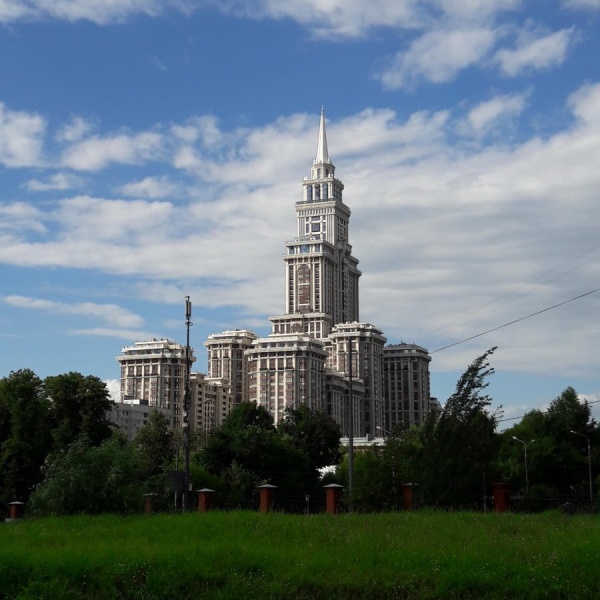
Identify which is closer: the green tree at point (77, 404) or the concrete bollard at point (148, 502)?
the concrete bollard at point (148, 502)

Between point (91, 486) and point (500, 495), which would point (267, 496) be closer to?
point (91, 486)

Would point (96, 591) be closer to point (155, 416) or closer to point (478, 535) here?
point (478, 535)

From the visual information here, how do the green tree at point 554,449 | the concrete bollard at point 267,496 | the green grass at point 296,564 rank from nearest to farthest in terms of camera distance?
the green grass at point 296,564, the concrete bollard at point 267,496, the green tree at point 554,449

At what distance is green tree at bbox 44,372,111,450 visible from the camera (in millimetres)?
56781

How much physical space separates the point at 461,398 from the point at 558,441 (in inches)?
1740

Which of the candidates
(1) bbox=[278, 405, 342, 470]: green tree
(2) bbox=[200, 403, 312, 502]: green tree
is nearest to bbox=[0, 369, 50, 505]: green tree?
(2) bbox=[200, 403, 312, 502]: green tree

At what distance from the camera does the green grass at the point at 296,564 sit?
52.6 ft

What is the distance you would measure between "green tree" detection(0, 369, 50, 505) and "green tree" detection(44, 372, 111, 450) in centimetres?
76

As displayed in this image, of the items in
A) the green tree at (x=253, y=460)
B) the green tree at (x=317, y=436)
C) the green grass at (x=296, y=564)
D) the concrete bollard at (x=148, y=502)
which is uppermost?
the green tree at (x=317, y=436)

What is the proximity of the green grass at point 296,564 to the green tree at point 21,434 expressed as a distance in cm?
3292

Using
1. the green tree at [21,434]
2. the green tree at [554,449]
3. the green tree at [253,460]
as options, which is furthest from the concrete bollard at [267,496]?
the green tree at [554,449]

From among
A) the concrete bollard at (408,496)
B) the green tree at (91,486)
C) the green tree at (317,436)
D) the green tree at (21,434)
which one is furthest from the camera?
the green tree at (317,436)

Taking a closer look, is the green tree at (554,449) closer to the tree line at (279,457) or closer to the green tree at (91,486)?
the tree line at (279,457)

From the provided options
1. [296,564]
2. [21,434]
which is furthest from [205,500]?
[21,434]
